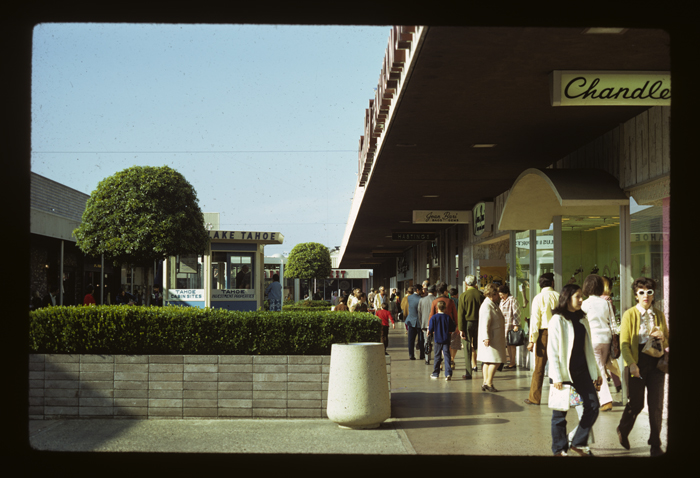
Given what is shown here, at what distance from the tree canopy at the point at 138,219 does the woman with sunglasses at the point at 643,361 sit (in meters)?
17.2

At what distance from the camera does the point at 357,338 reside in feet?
27.8

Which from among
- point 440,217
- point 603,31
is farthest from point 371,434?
point 440,217

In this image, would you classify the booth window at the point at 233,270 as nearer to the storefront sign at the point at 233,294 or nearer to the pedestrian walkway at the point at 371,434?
the storefront sign at the point at 233,294

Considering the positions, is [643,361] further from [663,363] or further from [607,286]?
[607,286]

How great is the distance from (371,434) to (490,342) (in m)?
4.00

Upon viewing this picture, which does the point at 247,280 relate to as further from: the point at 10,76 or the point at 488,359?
the point at 10,76

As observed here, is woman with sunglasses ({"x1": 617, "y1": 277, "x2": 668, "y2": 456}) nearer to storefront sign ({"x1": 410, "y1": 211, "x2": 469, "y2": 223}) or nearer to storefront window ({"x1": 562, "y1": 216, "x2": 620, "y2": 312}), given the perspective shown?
storefront window ({"x1": 562, "y1": 216, "x2": 620, "y2": 312})

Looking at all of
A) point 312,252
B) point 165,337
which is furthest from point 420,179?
point 312,252

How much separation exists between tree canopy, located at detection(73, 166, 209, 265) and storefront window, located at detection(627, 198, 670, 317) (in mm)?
15303

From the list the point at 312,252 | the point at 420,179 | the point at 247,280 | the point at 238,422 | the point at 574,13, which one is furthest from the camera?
the point at 312,252

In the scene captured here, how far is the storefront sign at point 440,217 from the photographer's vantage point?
1816cm

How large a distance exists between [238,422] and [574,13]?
5876 millimetres

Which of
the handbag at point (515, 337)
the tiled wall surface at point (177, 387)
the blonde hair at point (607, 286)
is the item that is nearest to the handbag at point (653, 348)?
the blonde hair at point (607, 286)

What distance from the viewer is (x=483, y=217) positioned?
1720 cm
